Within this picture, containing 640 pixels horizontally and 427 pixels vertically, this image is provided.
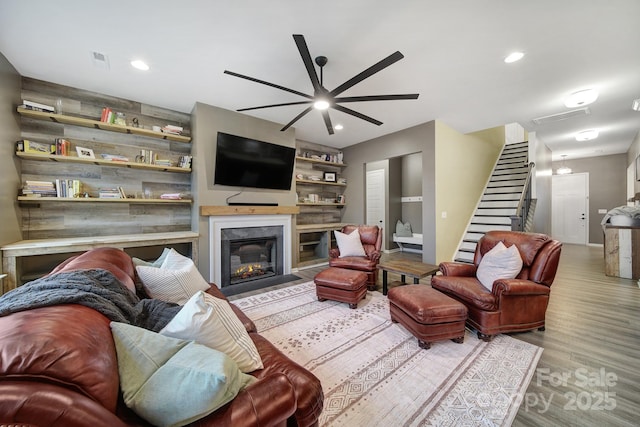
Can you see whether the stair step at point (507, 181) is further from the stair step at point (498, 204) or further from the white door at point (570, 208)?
the white door at point (570, 208)

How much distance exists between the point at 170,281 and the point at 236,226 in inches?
82.2

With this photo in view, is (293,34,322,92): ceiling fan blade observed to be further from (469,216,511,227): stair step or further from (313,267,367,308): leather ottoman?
(469,216,511,227): stair step

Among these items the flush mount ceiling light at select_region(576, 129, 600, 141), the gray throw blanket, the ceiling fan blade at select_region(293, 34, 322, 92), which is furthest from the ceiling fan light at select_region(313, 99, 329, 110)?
the flush mount ceiling light at select_region(576, 129, 600, 141)

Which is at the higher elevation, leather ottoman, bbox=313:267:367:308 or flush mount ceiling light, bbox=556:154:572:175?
flush mount ceiling light, bbox=556:154:572:175

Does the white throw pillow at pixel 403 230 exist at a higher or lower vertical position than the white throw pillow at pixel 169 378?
higher

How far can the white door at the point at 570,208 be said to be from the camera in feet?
23.9

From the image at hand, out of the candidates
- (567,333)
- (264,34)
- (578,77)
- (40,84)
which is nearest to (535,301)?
(567,333)

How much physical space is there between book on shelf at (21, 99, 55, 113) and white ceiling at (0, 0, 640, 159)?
0.37 m

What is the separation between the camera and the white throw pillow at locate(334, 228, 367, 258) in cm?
386

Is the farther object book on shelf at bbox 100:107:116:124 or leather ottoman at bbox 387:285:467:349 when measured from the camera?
book on shelf at bbox 100:107:116:124

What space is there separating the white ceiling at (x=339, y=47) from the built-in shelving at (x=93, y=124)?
1.60 feet

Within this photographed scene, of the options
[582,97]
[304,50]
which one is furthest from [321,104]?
[582,97]

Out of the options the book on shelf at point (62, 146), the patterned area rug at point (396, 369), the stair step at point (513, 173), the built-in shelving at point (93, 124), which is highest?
the built-in shelving at point (93, 124)

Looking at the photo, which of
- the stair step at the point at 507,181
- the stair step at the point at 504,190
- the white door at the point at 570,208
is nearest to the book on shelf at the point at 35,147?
the stair step at the point at 504,190
